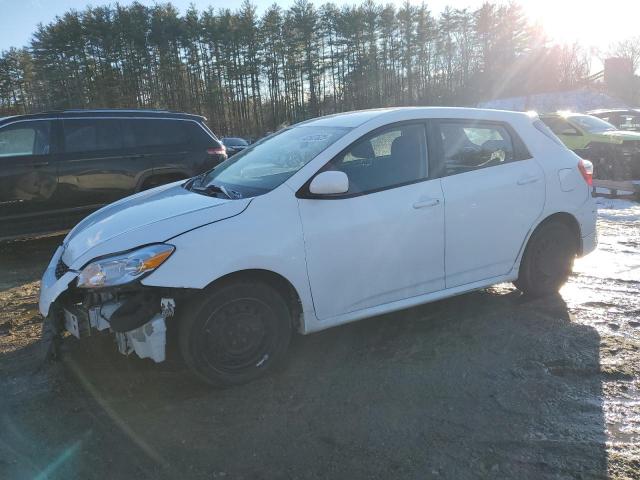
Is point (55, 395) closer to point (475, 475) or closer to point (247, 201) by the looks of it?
point (247, 201)

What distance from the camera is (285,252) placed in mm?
3385

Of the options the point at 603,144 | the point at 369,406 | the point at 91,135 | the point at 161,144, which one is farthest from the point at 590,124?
the point at 369,406

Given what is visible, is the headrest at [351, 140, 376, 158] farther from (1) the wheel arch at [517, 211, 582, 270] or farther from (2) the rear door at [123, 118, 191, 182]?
(2) the rear door at [123, 118, 191, 182]

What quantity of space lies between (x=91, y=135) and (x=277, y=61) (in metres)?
53.4

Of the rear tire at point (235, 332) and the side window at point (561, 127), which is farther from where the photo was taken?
the side window at point (561, 127)

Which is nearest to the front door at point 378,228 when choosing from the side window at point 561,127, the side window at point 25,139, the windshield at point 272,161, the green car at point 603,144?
the windshield at point 272,161

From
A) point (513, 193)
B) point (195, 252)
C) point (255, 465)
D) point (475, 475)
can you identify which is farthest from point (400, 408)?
point (513, 193)

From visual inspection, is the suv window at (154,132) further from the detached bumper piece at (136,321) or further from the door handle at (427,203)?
the door handle at (427,203)

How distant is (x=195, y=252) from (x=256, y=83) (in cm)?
5882

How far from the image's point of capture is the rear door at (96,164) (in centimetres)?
733

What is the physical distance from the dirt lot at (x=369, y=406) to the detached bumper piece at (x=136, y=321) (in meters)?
0.39

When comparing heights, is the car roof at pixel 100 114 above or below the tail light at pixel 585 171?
above

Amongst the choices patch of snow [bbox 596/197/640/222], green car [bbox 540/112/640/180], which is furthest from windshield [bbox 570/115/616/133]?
patch of snow [bbox 596/197/640/222]

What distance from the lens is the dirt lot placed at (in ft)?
8.79
